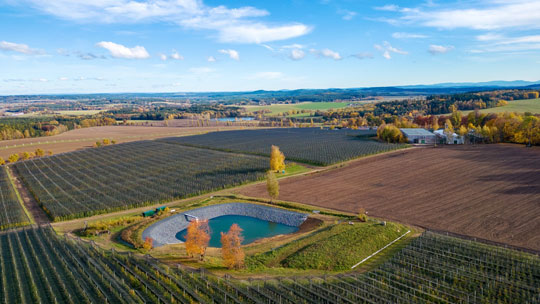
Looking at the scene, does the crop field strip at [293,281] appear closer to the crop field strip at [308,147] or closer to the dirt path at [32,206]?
the dirt path at [32,206]

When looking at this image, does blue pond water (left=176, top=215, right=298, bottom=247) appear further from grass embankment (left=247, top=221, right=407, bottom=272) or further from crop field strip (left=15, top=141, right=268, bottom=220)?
crop field strip (left=15, top=141, right=268, bottom=220)

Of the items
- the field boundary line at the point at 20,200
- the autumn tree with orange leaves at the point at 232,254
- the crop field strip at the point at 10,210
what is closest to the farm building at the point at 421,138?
the autumn tree with orange leaves at the point at 232,254

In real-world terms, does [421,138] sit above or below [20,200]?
above

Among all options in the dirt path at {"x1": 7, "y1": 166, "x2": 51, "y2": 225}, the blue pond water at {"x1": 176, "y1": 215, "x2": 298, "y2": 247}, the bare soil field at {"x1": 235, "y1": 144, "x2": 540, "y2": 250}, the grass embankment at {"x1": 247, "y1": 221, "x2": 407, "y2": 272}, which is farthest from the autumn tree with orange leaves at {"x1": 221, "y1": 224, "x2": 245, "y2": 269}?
the dirt path at {"x1": 7, "y1": 166, "x2": 51, "y2": 225}

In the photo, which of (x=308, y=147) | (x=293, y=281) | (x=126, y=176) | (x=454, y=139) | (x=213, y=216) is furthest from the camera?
(x=454, y=139)

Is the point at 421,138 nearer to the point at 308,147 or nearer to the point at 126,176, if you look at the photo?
the point at 308,147

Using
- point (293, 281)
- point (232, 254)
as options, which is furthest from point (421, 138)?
point (232, 254)
